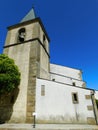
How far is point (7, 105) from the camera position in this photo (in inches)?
417

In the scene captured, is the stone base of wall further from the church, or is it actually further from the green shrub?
the green shrub

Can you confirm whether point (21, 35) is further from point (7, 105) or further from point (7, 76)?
point (7, 105)

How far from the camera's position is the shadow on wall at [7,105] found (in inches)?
397

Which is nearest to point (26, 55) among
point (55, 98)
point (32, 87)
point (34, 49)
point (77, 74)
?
point (34, 49)

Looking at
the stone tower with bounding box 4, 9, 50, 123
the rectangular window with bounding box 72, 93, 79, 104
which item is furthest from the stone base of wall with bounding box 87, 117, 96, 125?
the stone tower with bounding box 4, 9, 50, 123

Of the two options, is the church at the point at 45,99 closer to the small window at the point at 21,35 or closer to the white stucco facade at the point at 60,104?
the white stucco facade at the point at 60,104

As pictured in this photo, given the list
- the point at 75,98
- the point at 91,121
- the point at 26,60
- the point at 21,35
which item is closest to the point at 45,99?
the point at 75,98

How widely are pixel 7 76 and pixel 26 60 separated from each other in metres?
3.39

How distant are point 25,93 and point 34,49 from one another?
5.14 meters

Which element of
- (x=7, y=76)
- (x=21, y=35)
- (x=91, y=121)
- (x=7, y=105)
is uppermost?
(x=21, y=35)

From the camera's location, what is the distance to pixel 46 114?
30.6 feet

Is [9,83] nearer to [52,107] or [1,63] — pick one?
[1,63]

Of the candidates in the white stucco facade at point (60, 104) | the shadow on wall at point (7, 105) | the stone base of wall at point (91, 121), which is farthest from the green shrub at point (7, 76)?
the stone base of wall at point (91, 121)

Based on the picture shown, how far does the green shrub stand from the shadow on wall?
123 cm
